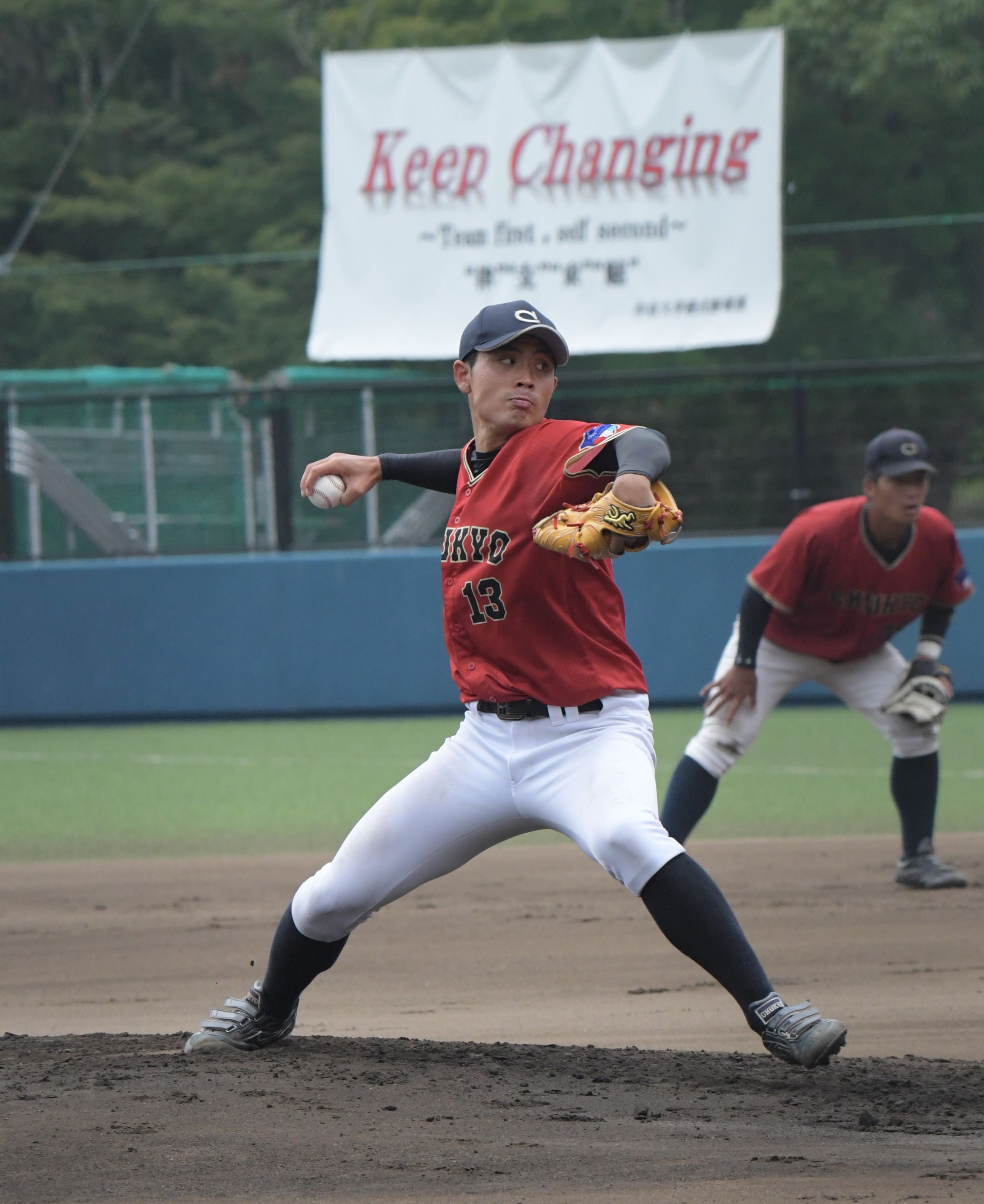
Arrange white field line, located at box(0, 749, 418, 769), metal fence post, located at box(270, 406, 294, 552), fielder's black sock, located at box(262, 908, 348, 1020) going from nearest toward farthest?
fielder's black sock, located at box(262, 908, 348, 1020), white field line, located at box(0, 749, 418, 769), metal fence post, located at box(270, 406, 294, 552)

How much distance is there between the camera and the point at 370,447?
43.9ft

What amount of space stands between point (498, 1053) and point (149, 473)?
1024 cm

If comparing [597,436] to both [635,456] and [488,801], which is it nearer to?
[635,456]

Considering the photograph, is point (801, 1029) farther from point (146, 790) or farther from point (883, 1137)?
point (146, 790)

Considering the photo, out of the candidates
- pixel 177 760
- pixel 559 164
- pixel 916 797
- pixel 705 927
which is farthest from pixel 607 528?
pixel 559 164

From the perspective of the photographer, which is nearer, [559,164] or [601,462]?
[601,462]

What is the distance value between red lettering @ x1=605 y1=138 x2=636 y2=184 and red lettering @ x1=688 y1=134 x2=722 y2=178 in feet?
1.65

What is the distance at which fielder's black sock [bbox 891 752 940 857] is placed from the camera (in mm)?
6383

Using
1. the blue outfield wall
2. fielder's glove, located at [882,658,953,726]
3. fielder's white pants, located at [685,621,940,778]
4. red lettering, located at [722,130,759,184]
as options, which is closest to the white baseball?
fielder's white pants, located at [685,621,940,778]

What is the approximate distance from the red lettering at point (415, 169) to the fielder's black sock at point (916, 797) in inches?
371

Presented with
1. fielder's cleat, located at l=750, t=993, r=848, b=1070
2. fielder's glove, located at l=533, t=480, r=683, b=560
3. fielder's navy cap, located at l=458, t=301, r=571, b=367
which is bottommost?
fielder's cleat, located at l=750, t=993, r=848, b=1070

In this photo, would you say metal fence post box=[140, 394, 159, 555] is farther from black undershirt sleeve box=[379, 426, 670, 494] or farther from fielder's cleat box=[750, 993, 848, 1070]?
fielder's cleat box=[750, 993, 848, 1070]

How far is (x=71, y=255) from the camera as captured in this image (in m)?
28.7

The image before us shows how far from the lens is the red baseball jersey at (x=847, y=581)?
6180 millimetres
